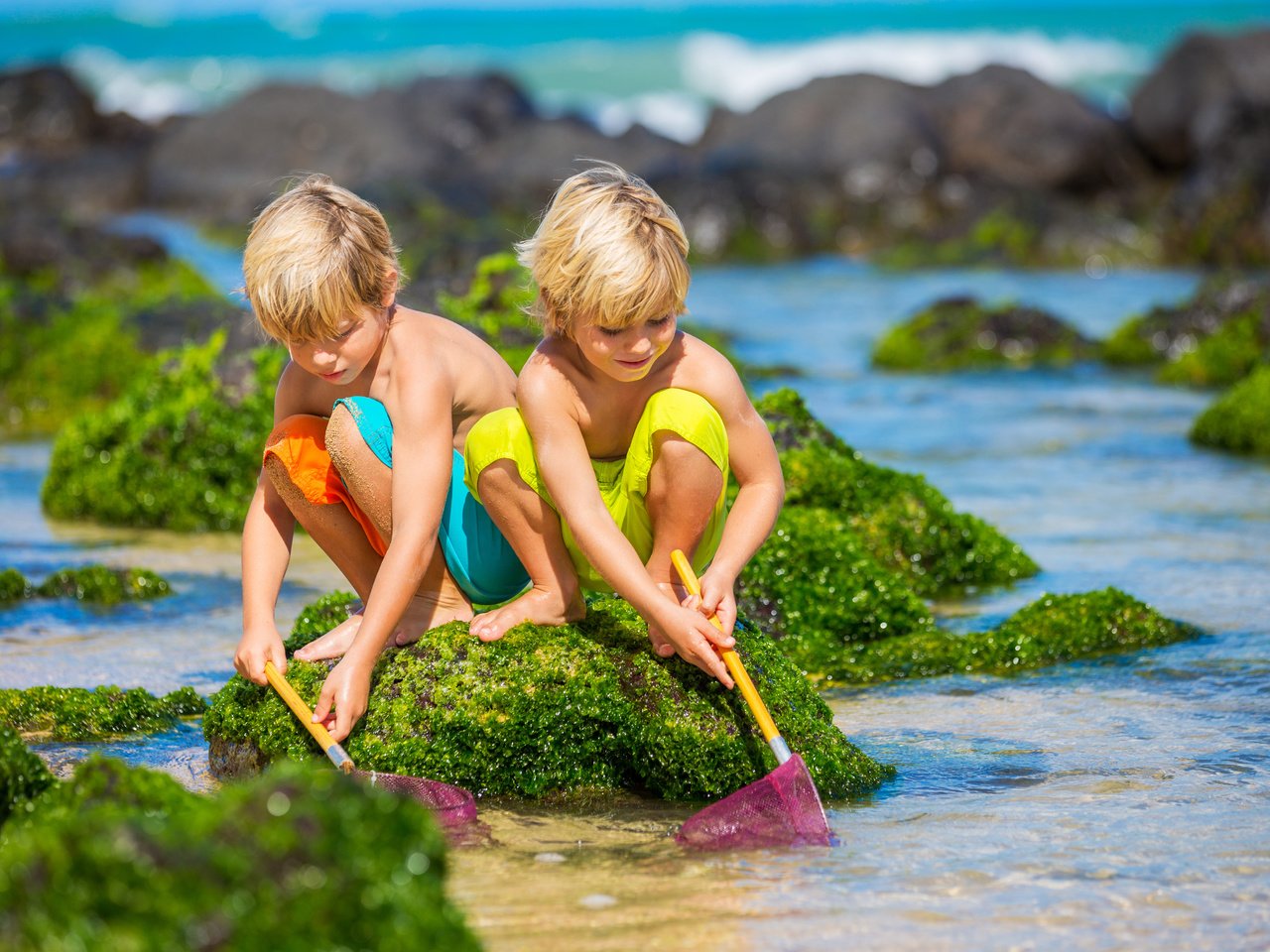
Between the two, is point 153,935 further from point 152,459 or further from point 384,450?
point 152,459

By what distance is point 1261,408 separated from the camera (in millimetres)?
8391

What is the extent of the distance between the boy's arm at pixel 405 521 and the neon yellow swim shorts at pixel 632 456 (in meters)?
0.10

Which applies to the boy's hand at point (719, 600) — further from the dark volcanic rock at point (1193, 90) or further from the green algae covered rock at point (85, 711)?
the dark volcanic rock at point (1193, 90)

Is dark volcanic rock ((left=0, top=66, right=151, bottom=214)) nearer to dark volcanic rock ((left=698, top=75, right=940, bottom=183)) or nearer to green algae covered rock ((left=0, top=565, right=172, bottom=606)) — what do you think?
dark volcanic rock ((left=698, top=75, right=940, bottom=183))

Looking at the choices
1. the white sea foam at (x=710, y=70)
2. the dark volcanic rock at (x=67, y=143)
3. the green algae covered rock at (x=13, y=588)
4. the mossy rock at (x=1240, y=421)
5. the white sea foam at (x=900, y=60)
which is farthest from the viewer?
the white sea foam at (x=900, y=60)

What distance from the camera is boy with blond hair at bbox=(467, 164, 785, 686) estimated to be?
11.9ft

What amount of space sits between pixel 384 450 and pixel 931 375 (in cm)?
823

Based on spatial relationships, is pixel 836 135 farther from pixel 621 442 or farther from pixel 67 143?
pixel 621 442

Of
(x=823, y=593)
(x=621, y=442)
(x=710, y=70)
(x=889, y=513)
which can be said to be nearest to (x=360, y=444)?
(x=621, y=442)

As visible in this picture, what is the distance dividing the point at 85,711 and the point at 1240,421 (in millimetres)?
6443

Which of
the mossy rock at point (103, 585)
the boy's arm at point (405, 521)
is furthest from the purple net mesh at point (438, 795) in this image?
the mossy rock at point (103, 585)

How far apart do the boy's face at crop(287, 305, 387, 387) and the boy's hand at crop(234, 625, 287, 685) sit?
2.21ft

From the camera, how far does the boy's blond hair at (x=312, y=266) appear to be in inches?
146

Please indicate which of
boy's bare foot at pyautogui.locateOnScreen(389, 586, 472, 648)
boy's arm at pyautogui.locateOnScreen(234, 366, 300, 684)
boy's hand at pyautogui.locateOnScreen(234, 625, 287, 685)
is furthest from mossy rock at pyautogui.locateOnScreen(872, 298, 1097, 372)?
boy's hand at pyautogui.locateOnScreen(234, 625, 287, 685)
